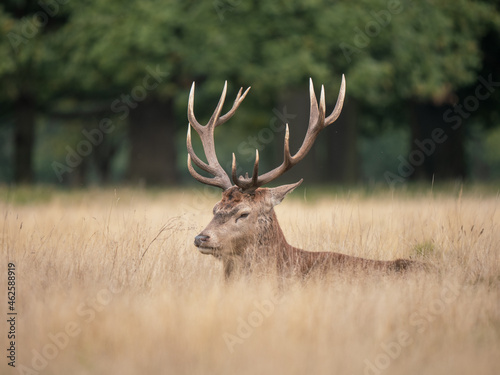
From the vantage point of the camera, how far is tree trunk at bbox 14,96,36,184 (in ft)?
56.5

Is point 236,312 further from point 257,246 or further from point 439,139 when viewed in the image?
point 439,139

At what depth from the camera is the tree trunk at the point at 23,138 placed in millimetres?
17234

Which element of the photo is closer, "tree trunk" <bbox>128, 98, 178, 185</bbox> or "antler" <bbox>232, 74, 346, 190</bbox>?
"antler" <bbox>232, 74, 346, 190</bbox>

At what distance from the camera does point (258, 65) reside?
550 inches

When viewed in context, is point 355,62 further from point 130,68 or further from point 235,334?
point 235,334

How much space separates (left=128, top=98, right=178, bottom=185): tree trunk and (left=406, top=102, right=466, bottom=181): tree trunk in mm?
6796

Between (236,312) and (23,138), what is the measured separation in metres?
14.6

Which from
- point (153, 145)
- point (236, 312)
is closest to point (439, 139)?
point (153, 145)

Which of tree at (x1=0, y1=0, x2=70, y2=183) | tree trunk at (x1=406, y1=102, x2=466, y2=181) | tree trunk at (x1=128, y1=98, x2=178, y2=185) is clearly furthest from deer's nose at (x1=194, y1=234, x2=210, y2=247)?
tree trunk at (x1=406, y1=102, x2=466, y2=181)

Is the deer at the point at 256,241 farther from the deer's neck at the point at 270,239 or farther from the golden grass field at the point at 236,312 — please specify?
the golden grass field at the point at 236,312

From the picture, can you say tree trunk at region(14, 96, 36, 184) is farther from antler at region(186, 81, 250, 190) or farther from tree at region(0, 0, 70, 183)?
antler at region(186, 81, 250, 190)

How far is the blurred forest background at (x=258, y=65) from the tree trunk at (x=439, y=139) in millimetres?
33

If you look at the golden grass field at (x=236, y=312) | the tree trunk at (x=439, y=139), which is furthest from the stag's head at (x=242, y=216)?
the tree trunk at (x=439, y=139)

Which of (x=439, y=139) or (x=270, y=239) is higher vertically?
(x=439, y=139)
